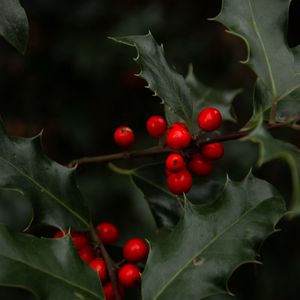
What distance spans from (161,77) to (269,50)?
0.28m

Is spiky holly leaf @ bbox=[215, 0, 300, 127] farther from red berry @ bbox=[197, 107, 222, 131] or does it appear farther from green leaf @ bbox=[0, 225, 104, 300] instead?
green leaf @ bbox=[0, 225, 104, 300]

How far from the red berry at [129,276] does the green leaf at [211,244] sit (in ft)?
0.33

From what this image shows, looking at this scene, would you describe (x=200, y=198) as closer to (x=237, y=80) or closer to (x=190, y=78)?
(x=190, y=78)

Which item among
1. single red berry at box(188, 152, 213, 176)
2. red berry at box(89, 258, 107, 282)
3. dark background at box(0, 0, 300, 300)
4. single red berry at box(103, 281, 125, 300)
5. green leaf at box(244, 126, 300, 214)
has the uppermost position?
green leaf at box(244, 126, 300, 214)

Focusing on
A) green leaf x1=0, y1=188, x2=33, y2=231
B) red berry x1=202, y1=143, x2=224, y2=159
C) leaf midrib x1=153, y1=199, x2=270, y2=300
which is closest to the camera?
leaf midrib x1=153, y1=199, x2=270, y2=300

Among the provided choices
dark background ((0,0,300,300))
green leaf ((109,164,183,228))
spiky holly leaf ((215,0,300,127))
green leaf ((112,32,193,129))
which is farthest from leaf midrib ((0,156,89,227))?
dark background ((0,0,300,300))

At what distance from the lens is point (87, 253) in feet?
4.64

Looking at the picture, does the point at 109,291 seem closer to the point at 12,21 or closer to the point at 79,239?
the point at 79,239

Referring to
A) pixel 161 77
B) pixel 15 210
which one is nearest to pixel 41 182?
pixel 161 77

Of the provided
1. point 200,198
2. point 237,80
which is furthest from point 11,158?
point 237,80

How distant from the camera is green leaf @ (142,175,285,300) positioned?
123 cm

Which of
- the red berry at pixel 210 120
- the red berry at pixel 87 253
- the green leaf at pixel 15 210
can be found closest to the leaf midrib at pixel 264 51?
the red berry at pixel 210 120

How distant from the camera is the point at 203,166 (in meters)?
1.50

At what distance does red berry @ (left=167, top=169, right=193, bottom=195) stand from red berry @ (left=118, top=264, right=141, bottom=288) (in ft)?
0.75
